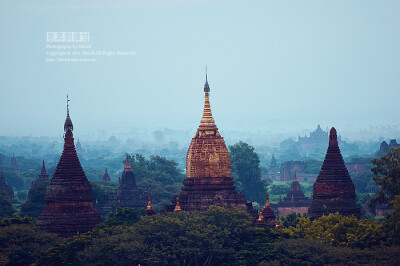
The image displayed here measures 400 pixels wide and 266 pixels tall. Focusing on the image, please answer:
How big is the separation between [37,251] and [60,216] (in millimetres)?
4677

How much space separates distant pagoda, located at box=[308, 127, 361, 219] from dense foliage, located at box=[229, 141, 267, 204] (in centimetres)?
4989

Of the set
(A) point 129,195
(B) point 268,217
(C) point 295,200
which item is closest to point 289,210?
(C) point 295,200

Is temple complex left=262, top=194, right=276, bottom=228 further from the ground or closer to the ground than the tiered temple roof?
closer to the ground

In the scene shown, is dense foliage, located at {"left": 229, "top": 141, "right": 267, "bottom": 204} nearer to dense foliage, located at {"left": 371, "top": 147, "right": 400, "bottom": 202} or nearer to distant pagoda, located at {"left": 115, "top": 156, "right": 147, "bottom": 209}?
distant pagoda, located at {"left": 115, "top": 156, "right": 147, "bottom": 209}

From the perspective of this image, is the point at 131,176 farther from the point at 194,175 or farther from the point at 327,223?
the point at 327,223

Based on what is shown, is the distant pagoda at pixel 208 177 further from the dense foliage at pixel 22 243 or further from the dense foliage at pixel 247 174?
the dense foliage at pixel 247 174

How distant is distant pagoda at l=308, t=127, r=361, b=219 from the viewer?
219ft

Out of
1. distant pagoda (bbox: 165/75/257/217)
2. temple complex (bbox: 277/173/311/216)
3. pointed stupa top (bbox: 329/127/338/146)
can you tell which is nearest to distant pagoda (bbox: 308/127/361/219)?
pointed stupa top (bbox: 329/127/338/146)

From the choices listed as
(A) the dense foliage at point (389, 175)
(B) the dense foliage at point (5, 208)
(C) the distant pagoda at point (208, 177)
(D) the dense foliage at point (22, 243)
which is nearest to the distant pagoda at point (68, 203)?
(D) the dense foliage at point (22, 243)

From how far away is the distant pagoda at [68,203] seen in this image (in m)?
65.1

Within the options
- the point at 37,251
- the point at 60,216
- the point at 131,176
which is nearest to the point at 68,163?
the point at 60,216

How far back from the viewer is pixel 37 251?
200 feet

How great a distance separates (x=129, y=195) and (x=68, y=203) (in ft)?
99.0

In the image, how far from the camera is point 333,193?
67.0 m
